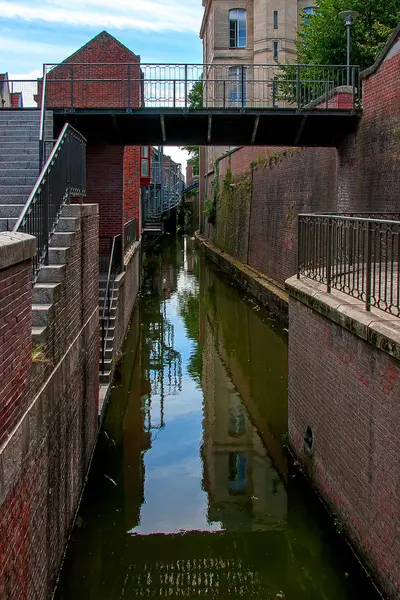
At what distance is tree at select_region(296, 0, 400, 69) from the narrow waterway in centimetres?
1209

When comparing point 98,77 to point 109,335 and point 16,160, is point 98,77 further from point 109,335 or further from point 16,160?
point 109,335

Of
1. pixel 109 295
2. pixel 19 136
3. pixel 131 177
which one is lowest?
pixel 109 295

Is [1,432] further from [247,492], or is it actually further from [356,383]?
[247,492]

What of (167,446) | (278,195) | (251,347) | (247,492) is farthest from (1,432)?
(278,195)

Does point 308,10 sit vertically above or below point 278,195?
above

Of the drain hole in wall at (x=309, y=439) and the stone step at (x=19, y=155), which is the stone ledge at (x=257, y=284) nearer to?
the stone step at (x=19, y=155)

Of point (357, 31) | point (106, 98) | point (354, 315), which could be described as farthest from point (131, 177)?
point (354, 315)

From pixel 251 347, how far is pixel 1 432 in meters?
11.9

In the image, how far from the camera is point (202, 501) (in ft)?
26.0

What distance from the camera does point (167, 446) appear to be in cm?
968

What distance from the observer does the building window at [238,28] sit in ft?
162

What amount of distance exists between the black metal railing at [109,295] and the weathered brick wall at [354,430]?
4.51 metres

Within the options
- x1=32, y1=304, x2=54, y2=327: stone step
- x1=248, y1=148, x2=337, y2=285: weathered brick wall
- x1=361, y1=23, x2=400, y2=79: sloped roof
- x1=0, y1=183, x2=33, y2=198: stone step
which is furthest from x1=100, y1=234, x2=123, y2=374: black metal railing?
x1=361, y1=23, x2=400, y2=79: sloped roof

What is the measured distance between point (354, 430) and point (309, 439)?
1.72 m
